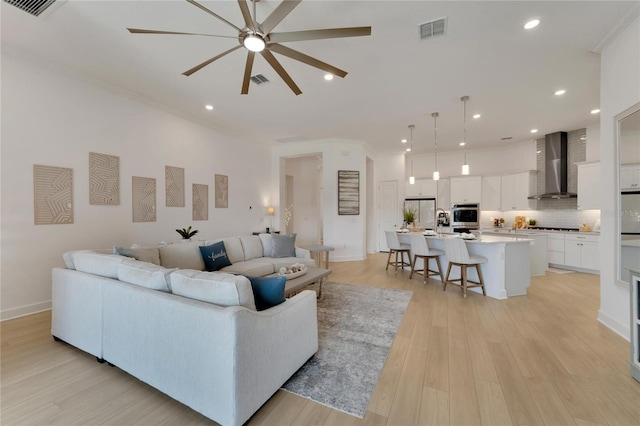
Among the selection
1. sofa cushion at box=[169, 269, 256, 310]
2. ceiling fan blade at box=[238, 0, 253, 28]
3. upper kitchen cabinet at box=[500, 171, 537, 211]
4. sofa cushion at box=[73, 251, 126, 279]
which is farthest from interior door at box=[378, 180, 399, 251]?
sofa cushion at box=[73, 251, 126, 279]

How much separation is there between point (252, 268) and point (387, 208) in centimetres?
530

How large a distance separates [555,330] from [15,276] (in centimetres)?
630

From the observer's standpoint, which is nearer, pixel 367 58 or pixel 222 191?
pixel 367 58

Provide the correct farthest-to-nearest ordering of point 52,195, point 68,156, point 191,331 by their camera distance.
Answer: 1. point 68,156
2. point 52,195
3. point 191,331

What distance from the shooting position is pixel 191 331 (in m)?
1.50

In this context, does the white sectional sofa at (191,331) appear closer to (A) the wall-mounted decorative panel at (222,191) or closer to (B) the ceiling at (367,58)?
(B) the ceiling at (367,58)

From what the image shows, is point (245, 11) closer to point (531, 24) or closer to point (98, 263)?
point (98, 263)

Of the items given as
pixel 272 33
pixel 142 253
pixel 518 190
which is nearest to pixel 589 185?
pixel 518 190

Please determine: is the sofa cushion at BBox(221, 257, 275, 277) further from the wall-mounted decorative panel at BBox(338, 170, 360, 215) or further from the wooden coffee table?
the wall-mounted decorative panel at BBox(338, 170, 360, 215)

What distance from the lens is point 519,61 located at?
3.11 meters

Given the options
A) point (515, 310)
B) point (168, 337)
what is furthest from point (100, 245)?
point (515, 310)

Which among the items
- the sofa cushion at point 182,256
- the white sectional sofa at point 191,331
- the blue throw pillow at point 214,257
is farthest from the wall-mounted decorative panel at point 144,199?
the white sectional sofa at point 191,331

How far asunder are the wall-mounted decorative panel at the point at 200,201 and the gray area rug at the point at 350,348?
3197 millimetres

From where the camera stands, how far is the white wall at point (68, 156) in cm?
302
